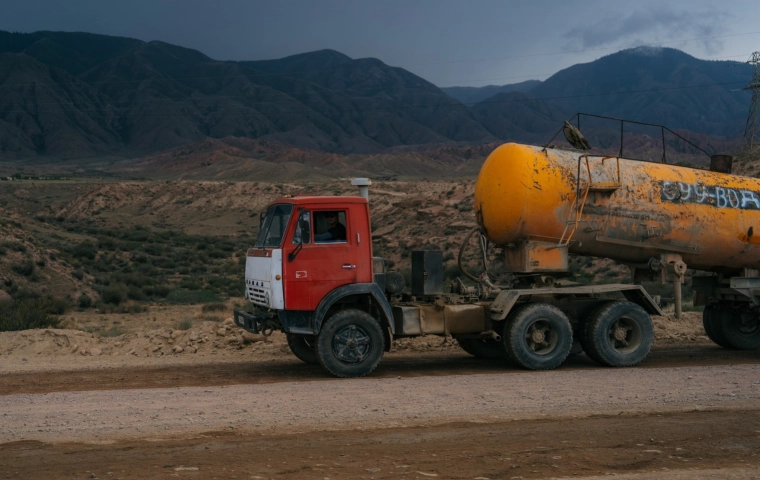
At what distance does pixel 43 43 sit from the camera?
19812cm

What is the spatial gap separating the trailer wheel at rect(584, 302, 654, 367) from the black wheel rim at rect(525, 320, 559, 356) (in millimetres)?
681

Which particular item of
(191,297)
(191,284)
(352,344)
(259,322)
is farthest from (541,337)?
(191,284)

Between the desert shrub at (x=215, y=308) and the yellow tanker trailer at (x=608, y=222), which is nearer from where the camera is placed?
the yellow tanker trailer at (x=608, y=222)

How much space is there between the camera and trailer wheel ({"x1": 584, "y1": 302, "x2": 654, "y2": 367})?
42.8 ft

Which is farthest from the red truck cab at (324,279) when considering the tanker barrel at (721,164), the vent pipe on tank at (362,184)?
the tanker barrel at (721,164)

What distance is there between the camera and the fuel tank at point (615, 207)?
1271 centimetres

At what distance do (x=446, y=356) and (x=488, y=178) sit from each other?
3.58 m

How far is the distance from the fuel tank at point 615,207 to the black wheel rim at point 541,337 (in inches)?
51.1

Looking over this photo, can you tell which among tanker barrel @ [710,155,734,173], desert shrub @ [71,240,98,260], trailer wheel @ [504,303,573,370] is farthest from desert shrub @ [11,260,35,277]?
tanker barrel @ [710,155,734,173]

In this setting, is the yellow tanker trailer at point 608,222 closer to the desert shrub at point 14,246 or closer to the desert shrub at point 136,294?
the desert shrub at point 136,294

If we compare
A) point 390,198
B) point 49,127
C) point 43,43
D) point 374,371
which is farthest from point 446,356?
point 43,43

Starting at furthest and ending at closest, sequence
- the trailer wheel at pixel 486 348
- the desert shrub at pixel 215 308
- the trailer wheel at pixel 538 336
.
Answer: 1. the desert shrub at pixel 215 308
2. the trailer wheel at pixel 486 348
3. the trailer wheel at pixel 538 336

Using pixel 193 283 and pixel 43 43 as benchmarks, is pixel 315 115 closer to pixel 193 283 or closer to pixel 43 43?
pixel 43 43

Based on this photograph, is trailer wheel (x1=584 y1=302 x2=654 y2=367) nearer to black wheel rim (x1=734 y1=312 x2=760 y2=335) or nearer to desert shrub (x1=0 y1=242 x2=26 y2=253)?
black wheel rim (x1=734 y1=312 x2=760 y2=335)
